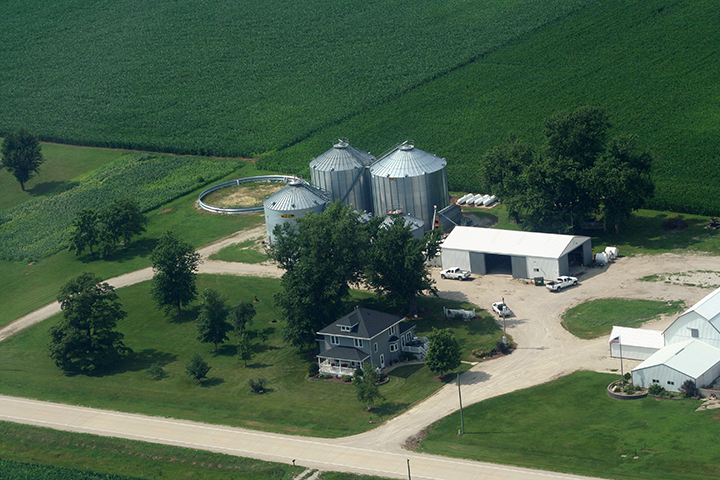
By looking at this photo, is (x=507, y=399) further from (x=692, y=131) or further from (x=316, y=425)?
(x=692, y=131)

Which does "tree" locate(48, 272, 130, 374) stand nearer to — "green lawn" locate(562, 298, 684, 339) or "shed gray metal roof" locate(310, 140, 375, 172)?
"shed gray metal roof" locate(310, 140, 375, 172)

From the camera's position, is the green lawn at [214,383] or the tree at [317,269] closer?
the green lawn at [214,383]

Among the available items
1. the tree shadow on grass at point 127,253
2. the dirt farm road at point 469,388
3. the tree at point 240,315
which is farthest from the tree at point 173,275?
the tree shadow on grass at point 127,253

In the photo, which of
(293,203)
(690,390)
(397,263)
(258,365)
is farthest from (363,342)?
(293,203)

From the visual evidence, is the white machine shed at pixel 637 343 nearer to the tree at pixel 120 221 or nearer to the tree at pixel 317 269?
the tree at pixel 317 269

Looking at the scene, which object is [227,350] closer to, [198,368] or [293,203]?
[198,368]

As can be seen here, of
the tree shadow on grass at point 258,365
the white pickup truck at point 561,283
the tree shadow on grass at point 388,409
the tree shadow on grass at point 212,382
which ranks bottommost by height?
the tree shadow on grass at point 388,409

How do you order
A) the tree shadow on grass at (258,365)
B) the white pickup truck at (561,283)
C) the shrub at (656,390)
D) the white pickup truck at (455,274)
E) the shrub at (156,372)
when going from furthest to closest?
the white pickup truck at (455,274) < the white pickup truck at (561,283) < the tree shadow on grass at (258,365) < the shrub at (156,372) < the shrub at (656,390)

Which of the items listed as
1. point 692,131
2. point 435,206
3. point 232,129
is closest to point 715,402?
point 435,206
